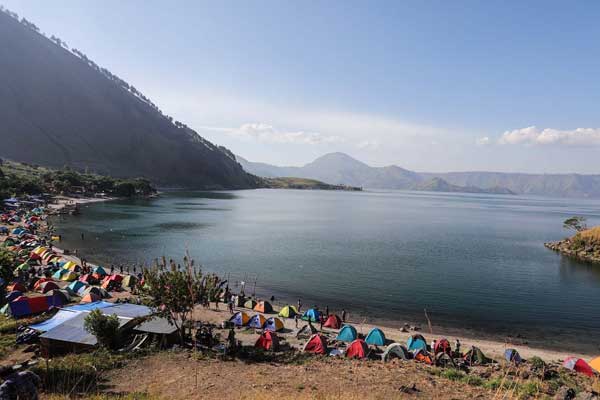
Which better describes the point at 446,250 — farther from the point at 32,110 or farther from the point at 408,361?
the point at 32,110

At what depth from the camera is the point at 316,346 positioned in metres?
22.1

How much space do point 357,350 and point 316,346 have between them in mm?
2342

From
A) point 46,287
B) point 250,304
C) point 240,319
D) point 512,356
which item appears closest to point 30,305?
point 46,287

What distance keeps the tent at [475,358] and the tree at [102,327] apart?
1923 centimetres

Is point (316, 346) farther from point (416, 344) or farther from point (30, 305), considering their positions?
point (30, 305)

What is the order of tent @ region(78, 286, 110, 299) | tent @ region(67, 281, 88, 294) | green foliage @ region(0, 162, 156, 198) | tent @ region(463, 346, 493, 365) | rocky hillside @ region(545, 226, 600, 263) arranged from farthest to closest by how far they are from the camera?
green foliage @ region(0, 162, 156, 198)
rocky hillside @ region(545, 226, 600, 263)
tent @ region(67, 281, 88, 294)
tent @ region(78, 286, 110, 299)
tent @ region(463, 346, 493, 365)

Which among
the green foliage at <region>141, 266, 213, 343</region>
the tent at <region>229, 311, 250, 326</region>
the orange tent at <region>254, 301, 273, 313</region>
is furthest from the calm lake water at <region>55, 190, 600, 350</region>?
the green foliage at <region>141, 266, 213, 343</region>

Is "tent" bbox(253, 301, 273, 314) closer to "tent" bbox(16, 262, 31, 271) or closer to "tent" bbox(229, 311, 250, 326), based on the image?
"tent" bbox(229, 311, 250, 326)

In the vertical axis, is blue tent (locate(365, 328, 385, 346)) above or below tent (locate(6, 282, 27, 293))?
below

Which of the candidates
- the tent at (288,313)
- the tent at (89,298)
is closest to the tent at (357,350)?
the tent at (288,313)

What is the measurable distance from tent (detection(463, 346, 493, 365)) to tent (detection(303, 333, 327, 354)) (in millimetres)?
8244

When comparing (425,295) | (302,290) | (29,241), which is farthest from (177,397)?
(29,241)

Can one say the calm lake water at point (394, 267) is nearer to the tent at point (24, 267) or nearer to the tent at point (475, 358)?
the tent at point (475, 358)

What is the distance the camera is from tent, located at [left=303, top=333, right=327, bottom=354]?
21891mm
